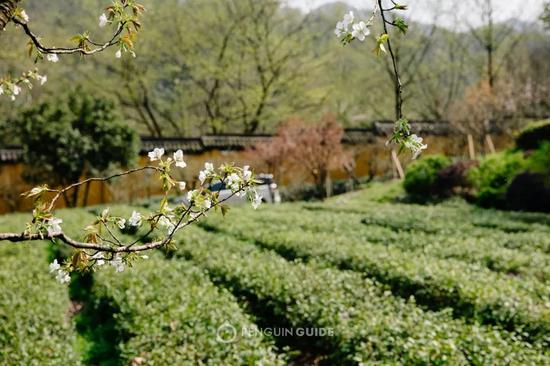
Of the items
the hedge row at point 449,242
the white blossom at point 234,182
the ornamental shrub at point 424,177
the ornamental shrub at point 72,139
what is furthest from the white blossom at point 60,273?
the ornamental shrub at point 72,139

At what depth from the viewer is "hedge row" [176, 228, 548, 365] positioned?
408cm

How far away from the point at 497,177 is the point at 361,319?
1237cm

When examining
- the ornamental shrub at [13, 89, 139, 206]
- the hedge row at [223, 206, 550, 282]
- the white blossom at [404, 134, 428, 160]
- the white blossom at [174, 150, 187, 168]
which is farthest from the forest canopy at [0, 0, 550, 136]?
the white blossom at [404, 134, 428, 160]

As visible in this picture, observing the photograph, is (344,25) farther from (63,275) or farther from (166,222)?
(63,275)

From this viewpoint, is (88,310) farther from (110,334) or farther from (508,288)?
(508,288)

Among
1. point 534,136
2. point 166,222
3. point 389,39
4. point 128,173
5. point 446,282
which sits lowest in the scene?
point 446,282

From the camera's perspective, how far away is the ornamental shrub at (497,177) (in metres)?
15.1

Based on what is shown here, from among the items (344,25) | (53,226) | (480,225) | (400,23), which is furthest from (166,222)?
(480,225)

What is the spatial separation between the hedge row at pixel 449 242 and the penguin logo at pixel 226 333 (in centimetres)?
394

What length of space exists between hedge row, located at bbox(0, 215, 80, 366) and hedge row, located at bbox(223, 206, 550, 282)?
15.7 ft

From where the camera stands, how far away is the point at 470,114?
71.0 ft

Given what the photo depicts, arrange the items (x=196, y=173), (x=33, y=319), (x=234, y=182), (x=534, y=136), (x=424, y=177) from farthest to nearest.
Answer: (x=196, y=173), (x=424, y=177), (x=534, y=136), (x=33, y=319), (x=234, y=182)

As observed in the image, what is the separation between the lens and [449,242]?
346 inches

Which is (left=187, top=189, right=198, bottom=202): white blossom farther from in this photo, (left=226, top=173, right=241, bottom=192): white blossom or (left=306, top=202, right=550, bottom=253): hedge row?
(left=306, top=202, right=550, bottom=253): hedge row
